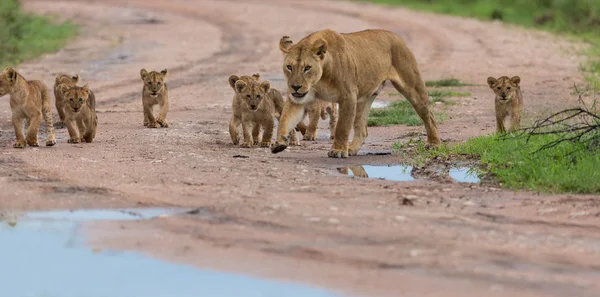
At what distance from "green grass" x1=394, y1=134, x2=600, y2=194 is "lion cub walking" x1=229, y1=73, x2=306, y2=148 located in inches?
66.5

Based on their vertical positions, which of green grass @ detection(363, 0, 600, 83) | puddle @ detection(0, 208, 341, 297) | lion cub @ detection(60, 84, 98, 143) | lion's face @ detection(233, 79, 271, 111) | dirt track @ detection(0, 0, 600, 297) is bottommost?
puddle @ detection(0, 208, 341, 297)

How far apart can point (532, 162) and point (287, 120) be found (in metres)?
2.33

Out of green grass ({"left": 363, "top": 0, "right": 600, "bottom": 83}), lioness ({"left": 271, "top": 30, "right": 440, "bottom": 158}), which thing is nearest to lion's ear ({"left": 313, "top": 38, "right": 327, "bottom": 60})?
lioness ({"left": 271, "top": 30, "right": 440, "bottom": 158})

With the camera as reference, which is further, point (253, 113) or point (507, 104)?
point (507, 104)

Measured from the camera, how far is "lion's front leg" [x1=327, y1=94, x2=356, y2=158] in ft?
37.1

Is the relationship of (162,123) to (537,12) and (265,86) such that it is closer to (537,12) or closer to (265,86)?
(265,86)

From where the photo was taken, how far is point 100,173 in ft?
33.3

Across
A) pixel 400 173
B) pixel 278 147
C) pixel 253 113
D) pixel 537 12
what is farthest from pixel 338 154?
pixel 537 12

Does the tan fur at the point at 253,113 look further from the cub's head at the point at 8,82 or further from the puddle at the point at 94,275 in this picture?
the puddle at the point at 94,275

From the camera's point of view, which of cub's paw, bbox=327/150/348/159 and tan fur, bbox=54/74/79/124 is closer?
cub's paw, bbox=327/150/348/159

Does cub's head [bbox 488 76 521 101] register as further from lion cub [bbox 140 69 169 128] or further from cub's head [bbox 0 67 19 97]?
cub's head [bbox 0 67 19 97]

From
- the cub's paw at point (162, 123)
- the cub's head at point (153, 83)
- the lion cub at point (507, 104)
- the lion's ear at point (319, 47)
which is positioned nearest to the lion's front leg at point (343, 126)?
the lion's ear at point (319, 47)

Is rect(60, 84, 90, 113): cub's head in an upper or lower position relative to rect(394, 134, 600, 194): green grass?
upper

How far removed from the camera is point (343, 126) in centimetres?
1143
